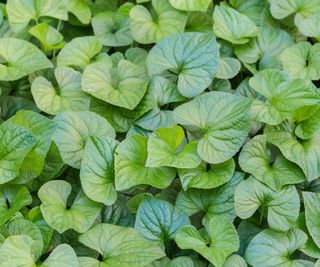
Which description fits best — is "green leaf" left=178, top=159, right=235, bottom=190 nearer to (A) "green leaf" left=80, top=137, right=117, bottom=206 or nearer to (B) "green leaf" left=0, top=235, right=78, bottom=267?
(A) "green leaf" left=80, top=137, right=117, bottom=206

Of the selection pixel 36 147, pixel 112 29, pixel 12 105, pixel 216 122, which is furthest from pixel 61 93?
pixel 216 122

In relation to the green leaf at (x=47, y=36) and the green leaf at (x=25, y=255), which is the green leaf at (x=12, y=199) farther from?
the green leaf at (x=47, y=36)

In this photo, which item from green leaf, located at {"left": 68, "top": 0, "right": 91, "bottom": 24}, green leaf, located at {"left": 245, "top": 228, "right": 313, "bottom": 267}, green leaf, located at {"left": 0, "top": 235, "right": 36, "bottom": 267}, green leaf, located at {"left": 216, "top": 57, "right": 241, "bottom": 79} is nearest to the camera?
green leaf, located at {"left": 0, "top": 235, "right": 36, "bottom": 267}

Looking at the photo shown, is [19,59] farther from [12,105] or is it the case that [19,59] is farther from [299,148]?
[299,148]

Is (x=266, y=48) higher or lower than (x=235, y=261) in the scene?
higher

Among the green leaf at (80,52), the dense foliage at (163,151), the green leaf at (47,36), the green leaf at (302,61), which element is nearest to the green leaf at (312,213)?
the dense foliage at (163,151)

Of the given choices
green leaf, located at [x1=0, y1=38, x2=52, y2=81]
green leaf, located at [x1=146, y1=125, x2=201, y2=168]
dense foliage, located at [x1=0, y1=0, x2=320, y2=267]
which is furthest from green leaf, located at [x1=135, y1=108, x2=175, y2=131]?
green leaf, located at [x1=0, y1=38, x2=52, y2=81]
